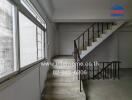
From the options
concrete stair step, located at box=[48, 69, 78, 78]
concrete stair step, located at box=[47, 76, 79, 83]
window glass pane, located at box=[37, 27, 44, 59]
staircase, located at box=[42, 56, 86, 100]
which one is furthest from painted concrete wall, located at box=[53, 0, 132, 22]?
concrete stair step, located at box=[47, 76, 79, 83]

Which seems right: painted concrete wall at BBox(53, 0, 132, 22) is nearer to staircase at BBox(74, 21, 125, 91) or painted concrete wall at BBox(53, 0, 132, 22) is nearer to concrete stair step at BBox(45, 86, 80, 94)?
staircase at BBox(74, 21, 125, 91)

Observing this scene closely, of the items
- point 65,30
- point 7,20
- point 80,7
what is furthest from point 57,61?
point 7,20

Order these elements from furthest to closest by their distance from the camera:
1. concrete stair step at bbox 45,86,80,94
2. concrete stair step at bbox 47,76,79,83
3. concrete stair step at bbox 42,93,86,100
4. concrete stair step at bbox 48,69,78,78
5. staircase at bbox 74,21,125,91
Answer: staircase at bbox 74,21,125,91
concrete stair step at bbox 48,69,78,78
concrete stair step at bbox 47,76,79,83
concrete stair step at bbox 45,86,80,94
concrete stair step at bbox 42,93,86,100

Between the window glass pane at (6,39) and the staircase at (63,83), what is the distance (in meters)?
2.15

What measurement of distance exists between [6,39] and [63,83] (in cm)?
288

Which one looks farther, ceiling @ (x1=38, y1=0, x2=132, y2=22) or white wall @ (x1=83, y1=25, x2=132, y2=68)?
white wall @ (x1=83, y1=25, x2=132, y2=68)

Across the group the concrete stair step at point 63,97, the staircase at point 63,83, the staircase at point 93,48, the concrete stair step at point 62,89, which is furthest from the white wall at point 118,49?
the concrete stair step at point 63,97

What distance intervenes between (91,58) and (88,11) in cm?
329

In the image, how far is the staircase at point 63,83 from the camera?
3652 millimetres

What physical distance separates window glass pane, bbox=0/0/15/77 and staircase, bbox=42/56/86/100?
2152 millimetres

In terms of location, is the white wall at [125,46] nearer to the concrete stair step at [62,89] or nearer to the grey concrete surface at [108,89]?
the grey concrete surface at [108,89]

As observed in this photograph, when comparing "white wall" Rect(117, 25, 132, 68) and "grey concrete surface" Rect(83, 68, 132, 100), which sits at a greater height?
"white wall" Rect(117, 25, 132, 68)

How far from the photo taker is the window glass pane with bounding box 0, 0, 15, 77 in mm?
1568

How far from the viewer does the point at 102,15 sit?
17.5ft
